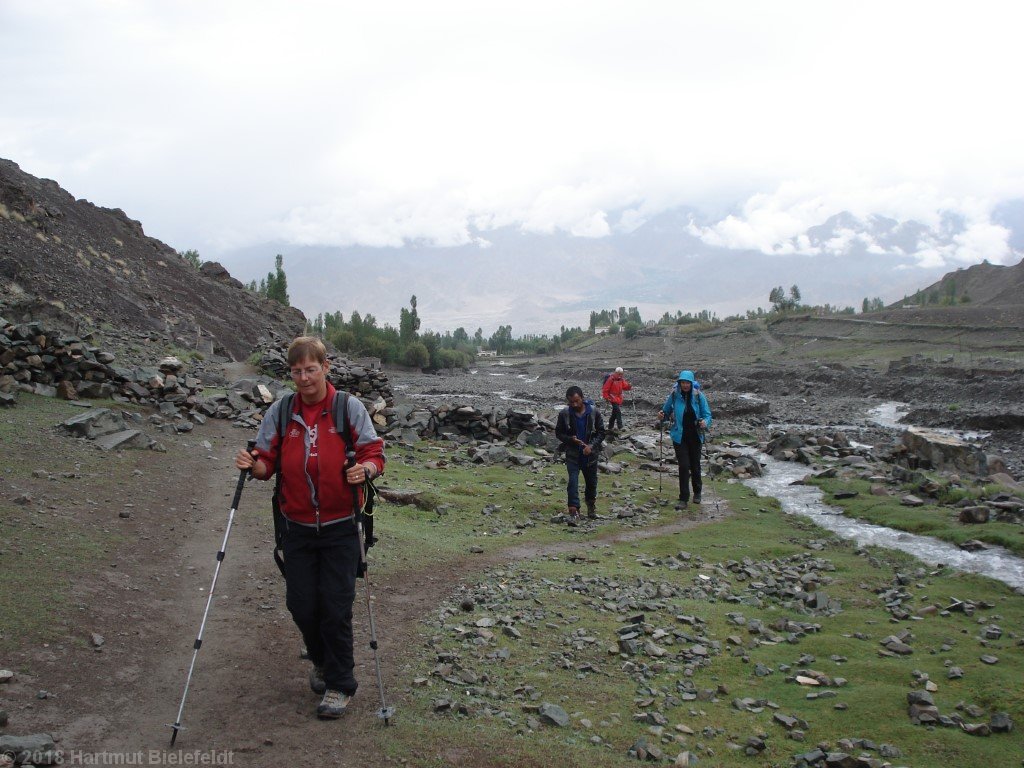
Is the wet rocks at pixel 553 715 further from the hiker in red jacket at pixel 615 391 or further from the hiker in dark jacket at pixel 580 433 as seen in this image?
the hiker in red jacket at pixel 615 391

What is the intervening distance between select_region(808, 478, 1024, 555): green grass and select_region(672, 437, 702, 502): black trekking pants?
355 cm

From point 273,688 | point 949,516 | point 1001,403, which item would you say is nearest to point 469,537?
point 273,688

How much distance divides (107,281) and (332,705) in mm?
41710

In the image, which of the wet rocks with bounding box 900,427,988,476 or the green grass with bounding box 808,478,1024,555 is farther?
the wet rocks with bounding box 900,427,988,476

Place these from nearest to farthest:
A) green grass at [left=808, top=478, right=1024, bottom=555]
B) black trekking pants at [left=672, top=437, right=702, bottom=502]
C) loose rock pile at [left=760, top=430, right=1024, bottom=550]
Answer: green grass at [left=808, top=478, right=1024, bottom=555] → loose rock pile at [left=760, top=430, right=1024, bottom=550] → black trekking pants at [left=672, top=437, right=702, bottom=502]

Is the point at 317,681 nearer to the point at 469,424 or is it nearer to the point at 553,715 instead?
the point at 553,715

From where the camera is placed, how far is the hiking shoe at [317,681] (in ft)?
21.3

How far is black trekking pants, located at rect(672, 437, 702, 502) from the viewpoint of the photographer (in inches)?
643

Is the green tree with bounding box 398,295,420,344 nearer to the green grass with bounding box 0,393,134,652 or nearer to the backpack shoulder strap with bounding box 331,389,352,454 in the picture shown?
the green grass with bounding box 0,393,134,652

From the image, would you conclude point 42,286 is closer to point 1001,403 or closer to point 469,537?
point 469,537

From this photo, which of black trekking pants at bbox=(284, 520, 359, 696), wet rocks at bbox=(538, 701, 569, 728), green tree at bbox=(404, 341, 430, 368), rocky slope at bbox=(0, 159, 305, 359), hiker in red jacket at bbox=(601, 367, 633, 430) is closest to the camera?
black trekking pants at bbox=(284, 520, 359, 696)

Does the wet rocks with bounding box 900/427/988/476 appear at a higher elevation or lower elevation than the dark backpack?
lower

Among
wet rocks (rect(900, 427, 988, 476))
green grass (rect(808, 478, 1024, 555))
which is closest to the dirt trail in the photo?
green grass (rect(808, 478, 1024, 555))

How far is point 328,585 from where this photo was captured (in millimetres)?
6180
